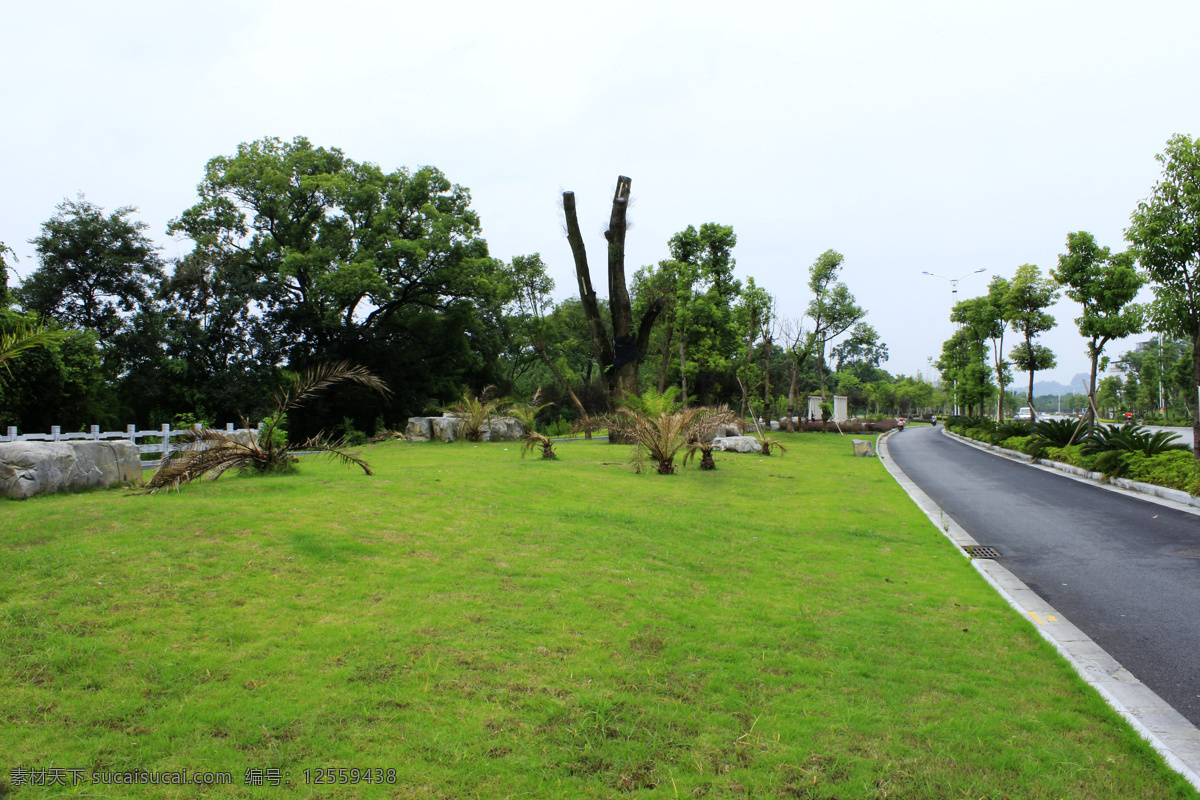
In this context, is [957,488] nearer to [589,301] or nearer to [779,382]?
[589,301]

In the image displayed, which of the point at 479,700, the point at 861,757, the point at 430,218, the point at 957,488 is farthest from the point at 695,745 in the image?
the point at 430,218

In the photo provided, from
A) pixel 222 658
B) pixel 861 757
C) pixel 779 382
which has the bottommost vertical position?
pixel 861 757

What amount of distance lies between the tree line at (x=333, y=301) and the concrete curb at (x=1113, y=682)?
54.4 ft

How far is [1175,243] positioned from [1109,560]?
10.2 metres

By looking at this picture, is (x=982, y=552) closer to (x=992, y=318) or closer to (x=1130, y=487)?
(x=1130, y=487)

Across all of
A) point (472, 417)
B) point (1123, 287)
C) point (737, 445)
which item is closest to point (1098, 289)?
point (1123, 287)

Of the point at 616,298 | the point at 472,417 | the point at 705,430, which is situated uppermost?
the point at 616,298

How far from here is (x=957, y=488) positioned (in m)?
14.3

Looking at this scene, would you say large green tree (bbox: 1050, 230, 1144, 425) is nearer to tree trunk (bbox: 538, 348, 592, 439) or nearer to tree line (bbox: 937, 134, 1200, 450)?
tree line (bbox: 937, 134, 1200, 450)

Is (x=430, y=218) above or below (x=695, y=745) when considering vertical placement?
above

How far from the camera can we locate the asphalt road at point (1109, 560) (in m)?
4.56

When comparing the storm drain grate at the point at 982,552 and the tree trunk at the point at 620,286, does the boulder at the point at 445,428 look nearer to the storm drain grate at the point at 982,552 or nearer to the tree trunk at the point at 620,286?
the tree trunk at the point at 620,286

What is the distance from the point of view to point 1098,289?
64.6 ft

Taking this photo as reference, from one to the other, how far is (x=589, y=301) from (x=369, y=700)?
777 inches
